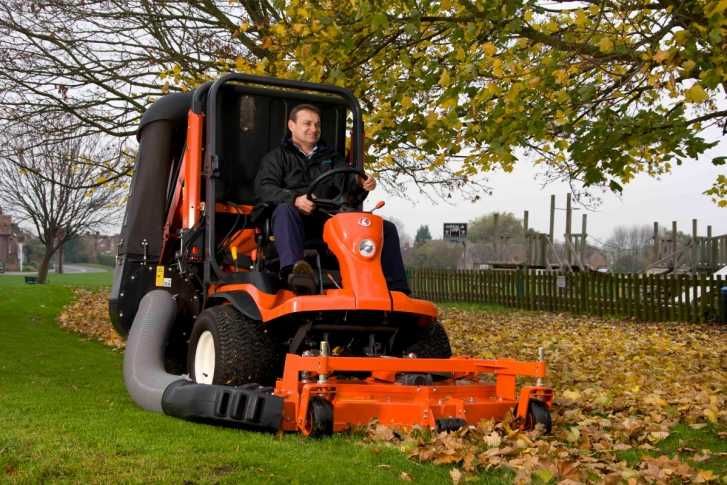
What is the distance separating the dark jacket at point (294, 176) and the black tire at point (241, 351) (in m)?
1.05

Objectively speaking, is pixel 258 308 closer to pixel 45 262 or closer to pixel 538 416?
pixel 538 416

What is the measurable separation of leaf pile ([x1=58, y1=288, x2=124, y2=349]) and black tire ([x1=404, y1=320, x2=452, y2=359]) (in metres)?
6.78

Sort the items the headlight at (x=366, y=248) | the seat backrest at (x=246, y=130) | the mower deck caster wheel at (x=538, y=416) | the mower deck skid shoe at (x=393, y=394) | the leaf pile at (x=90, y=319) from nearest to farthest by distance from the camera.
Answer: the mower deck skid shoe at (x=393, y=394)
the mower deck caster wheel at (x=538, y=416)
the headlight at (x=366, y=248)
the seat backrest at (x=246, y=130)
the leaf pile at (x=90, y=319)

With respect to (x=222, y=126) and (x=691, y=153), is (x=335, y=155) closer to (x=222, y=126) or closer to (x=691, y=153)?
(x=222, y=126)

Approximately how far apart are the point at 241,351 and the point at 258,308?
30cm

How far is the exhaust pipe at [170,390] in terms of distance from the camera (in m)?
5.02

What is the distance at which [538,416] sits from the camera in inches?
214

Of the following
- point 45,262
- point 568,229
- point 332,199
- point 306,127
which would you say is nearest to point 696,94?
point 332,199

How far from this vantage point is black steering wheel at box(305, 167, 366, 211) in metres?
6.21

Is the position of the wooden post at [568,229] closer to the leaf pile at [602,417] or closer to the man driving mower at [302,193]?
the leaf pile at [602,417]

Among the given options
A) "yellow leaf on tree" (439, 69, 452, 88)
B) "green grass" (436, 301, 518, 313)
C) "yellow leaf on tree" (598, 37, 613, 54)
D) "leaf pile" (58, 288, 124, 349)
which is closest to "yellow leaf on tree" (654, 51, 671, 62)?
"yellow leaf on tree" (598, 37, 613, 54)

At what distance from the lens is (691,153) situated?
8578 millimetres

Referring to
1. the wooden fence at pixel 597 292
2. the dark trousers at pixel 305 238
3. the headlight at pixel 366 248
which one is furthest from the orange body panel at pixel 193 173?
the wooden fence at pixel 597 292

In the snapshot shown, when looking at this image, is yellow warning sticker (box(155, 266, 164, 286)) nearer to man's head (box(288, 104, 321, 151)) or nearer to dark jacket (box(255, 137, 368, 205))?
dark jacket (box(255, 137, 368, 205))
